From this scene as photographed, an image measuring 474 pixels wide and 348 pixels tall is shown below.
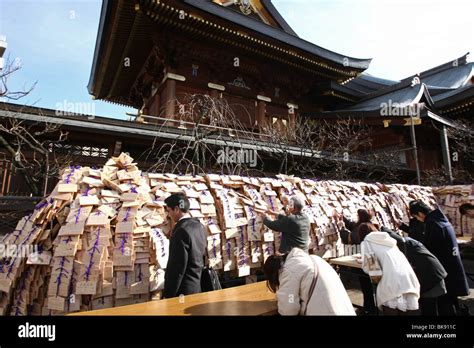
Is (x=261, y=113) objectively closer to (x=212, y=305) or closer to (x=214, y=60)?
(x=214, y=60)

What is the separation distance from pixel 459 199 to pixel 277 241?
7.11 m

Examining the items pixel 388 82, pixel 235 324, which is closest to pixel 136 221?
pixel 235 324

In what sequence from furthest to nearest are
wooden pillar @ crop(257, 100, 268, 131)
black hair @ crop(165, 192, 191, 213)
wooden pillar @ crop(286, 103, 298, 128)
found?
wooden pillar @ crop(286, 103, 298, 128) → wooden pillar @ crop(257, 100, 268, 131) → black hair @ crop(165, 192, 191, 213)

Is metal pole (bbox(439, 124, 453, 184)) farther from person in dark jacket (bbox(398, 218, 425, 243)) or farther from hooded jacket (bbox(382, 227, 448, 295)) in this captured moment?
hooded jacket (bbox(382, 227, 448, 295))

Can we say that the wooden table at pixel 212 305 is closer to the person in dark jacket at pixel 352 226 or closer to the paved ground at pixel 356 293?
the person in dark jacket at pixel 352 226

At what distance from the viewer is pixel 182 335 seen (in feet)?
6.50

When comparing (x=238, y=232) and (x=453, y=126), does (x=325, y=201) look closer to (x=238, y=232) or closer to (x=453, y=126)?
(x=238, y=232)

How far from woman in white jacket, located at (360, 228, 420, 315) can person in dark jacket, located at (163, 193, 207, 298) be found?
192 centimetres

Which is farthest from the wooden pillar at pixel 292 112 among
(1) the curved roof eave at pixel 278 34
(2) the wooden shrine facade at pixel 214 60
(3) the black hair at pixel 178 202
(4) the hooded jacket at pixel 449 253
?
(3) the black hair at pixel 178 202

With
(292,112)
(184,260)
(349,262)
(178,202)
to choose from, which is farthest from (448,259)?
(292,112)

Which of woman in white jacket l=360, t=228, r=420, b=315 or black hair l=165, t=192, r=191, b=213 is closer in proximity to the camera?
woman in white jacket l=360, t=228, r=420, b=315

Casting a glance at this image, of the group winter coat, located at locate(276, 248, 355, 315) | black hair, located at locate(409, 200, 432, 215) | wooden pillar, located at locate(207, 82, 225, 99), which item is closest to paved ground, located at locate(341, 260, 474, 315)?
black hair, located at locate(409, 200, 432, 215)

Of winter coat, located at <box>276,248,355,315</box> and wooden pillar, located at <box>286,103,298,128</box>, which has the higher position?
wooden pillar, located at <box>286,103,298,128</box>

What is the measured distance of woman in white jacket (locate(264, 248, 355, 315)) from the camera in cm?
187
